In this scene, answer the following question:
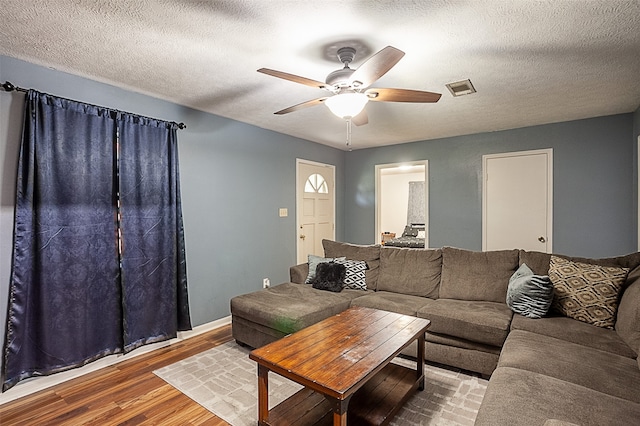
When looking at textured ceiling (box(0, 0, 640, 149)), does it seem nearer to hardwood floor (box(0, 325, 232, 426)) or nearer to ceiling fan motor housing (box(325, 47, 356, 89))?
ceiling fan motor housing (box(325, 47, 356, 89))

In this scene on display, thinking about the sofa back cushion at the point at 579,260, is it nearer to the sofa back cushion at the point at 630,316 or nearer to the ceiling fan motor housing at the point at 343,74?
the sofa back cushion at the point at 630,316

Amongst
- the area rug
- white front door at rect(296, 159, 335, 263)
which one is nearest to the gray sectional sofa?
the area rug

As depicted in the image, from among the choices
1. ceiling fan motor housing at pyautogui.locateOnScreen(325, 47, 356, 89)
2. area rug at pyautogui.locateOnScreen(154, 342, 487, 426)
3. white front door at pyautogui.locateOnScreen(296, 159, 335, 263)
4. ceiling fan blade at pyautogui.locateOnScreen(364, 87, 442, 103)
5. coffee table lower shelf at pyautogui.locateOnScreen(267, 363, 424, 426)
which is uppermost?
ceiling fan motor housing at pyautogui.locateOnScreen(325, 47, 356, 89)

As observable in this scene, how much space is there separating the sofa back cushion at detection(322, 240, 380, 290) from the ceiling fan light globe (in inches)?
76.8

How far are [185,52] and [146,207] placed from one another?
1457 mm

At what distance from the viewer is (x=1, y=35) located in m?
2.03

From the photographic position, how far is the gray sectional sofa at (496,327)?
1.42 metres

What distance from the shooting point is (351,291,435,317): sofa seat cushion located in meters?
Answer: 2.89

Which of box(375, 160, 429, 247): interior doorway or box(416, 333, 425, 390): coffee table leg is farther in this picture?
box(375, 160, 429, 247): interior doorway

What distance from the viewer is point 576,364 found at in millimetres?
1762

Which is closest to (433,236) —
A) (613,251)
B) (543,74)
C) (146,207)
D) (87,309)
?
(613,251)

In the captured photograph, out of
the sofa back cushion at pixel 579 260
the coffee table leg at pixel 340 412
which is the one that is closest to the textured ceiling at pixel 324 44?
the sofa back cushion at pixel 579 260

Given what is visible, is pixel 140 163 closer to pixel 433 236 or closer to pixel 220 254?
pixel 220 254

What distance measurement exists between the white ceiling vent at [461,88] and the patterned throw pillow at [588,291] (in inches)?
66.4
